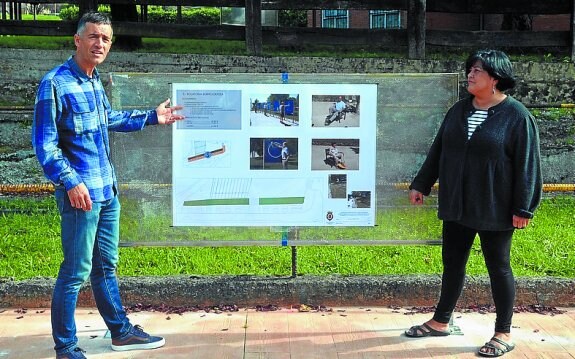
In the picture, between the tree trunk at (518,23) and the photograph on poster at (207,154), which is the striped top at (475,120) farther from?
the tree trunk at (518,23)

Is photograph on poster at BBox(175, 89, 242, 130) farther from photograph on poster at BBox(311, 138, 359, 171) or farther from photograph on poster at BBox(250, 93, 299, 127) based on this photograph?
photograph on poster at BBox(311, 138, 359, 171)

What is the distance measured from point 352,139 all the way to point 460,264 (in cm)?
105

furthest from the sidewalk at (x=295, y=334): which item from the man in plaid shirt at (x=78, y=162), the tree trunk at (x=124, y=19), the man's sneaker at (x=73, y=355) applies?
the tree trunk at (x=124, y=19)

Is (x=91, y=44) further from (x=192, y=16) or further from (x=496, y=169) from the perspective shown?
(x=192, y=16)

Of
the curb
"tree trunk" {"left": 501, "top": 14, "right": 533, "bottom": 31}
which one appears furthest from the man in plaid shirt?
"tree trunk" {"left": 501, "top": 14, "right": 533, "bottom": 31}

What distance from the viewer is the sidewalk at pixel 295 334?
4.15 metres

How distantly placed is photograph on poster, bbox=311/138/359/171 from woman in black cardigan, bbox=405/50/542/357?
626mm

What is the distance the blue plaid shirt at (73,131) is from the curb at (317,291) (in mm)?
1198

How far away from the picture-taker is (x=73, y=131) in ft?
12.1

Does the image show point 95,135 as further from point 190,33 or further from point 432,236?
point 190,33

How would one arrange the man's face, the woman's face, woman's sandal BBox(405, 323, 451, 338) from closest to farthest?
1. the man's face
2. the woman's face
3. woman's sandal BBox(405, 323, 451, 338)

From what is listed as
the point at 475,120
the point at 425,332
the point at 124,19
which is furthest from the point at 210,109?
the point at 124,19

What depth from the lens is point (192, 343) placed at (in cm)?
428

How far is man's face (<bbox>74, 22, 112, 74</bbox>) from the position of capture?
3701 millimetres
